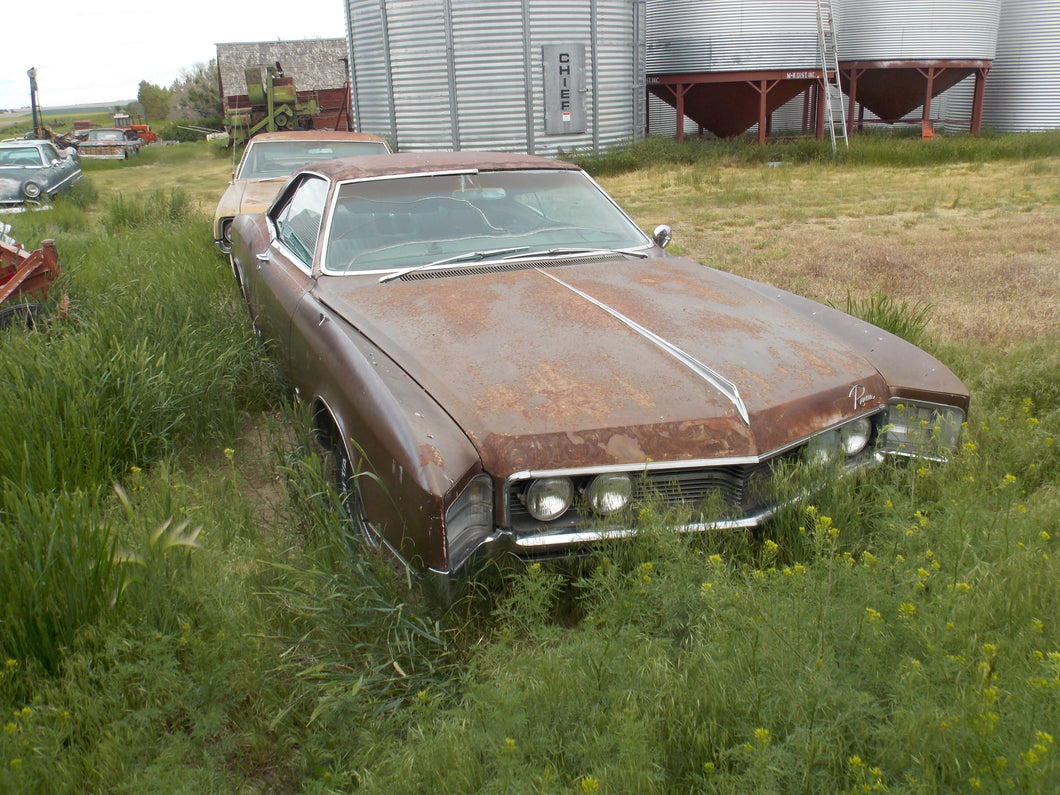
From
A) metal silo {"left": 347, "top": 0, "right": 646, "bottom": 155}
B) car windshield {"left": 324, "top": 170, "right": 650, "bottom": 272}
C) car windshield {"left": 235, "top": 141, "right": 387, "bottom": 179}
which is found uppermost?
metal silo {"left": 347, "top": 0, "right": 646, "bottom": 155}

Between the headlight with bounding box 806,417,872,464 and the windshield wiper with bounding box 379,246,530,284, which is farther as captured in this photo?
the windshield wiper with bounding box 379,246,530,284

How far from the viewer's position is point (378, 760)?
6.65 ft

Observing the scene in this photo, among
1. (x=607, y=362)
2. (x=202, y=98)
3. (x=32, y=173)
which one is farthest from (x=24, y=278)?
(x=202, y=98)

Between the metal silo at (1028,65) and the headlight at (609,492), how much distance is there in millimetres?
22860

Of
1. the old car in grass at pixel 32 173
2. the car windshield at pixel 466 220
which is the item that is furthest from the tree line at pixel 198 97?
the car windshield at pixel 466 220

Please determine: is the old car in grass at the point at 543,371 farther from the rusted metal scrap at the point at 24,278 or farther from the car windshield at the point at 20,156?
the car windshield at the point at 20,156

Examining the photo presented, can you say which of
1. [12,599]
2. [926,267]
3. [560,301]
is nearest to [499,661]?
[12,599]

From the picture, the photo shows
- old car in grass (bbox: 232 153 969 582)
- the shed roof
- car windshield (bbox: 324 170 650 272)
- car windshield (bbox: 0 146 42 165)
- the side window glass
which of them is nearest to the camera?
old car in grass (bbox: 232 153 969 582)

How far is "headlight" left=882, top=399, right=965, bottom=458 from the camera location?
2.97 metres

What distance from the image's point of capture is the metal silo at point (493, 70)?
53.3ft

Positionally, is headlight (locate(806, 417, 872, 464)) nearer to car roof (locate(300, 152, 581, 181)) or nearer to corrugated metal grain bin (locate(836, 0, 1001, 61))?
car roof (locate(300, 152, 581, 181))

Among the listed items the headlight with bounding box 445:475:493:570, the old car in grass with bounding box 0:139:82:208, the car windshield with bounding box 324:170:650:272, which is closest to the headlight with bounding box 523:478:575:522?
the headlight with bounding box 445:475:493:570

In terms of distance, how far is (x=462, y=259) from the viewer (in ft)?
12.6

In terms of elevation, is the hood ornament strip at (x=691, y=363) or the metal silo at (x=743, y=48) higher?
the metal silo at (x=743, y=48)
